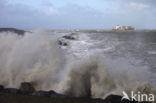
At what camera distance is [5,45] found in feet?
41.8

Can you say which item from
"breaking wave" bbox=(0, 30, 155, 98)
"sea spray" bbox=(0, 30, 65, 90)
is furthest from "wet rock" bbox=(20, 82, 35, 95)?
"sea spray" bbox=(0, 30, 65, 90)

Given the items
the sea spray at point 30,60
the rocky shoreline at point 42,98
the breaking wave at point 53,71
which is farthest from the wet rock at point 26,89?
the sea spray at point 30,60

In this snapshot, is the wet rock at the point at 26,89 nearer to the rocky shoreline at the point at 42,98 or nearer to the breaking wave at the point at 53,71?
the rocky shoreline at the point at 42,98

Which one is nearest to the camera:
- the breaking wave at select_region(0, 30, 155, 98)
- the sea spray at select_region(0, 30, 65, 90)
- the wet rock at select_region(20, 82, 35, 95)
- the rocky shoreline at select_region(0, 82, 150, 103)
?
the rocky shoreline at select_region(0, 82, 150, 103)

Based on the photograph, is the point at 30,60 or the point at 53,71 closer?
the point at 53,71

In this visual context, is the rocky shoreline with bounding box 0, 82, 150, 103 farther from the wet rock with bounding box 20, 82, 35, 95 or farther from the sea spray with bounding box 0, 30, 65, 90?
the sea spray with bounding box 0, 30, 65, 90

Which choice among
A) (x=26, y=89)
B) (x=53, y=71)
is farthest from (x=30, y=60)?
(x=26, y=89)

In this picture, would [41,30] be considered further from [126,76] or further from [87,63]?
[126,76]

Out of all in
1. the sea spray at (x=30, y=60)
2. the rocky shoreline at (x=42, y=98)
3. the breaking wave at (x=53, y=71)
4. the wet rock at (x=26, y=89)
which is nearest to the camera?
the rocky shoreline at (x=42, y=98)

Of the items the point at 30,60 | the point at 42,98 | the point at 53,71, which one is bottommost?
the point at 53,71

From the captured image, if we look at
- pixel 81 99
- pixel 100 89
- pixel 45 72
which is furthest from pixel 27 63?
pixel 81 99

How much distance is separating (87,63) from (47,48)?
3471mm

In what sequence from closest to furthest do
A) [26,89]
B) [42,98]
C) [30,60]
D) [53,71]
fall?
[42,98] < [26,89] < [53,71] < [30,60]

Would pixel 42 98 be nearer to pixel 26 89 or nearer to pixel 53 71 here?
pixel 26 89
